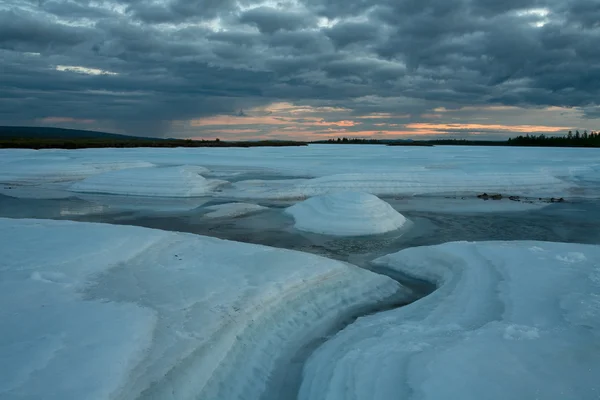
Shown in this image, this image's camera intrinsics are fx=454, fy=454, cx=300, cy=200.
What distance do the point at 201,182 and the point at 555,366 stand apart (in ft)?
47.2

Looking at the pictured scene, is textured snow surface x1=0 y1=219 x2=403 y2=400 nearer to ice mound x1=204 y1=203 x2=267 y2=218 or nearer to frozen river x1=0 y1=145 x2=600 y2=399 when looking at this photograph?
frozen river x1=0 y1=145 x2=600 y2=399

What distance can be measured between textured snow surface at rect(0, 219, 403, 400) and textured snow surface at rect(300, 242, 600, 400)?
61 centimetres

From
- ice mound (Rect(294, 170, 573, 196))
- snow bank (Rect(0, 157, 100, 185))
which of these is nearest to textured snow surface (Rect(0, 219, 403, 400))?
ice mound (Rect(294, 170, 573, 196))

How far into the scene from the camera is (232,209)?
12633 mm

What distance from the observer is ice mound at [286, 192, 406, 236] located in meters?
9.92

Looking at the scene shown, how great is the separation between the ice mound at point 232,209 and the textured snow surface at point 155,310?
4.45m

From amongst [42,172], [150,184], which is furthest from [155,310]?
[42,172]

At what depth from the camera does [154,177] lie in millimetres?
16594

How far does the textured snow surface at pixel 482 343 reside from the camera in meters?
3.44

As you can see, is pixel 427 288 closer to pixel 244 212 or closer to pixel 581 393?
pixel 581 393

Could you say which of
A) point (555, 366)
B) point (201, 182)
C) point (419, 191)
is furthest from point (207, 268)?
point (419, 191)

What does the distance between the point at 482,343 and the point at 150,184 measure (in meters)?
14.3

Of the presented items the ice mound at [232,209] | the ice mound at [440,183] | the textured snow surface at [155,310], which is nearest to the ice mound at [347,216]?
the ice mound at [232,209]

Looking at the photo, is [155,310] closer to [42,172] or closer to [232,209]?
[232,209]
